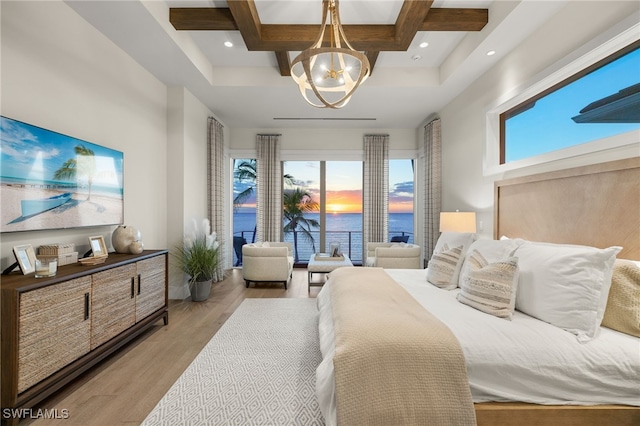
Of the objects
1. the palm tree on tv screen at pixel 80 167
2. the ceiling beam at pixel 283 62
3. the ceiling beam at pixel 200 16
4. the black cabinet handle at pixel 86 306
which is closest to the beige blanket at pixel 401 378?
the black cabinet handle at pixel 86 306

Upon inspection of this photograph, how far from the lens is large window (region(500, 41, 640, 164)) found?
1.81 m

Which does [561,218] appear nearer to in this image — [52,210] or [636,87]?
[636,87]

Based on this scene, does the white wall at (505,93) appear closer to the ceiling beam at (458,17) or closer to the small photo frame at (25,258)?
the ceiling beam at (458,17)

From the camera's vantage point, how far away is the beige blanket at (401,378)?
1.19 m

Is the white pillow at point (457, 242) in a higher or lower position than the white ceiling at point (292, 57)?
lower

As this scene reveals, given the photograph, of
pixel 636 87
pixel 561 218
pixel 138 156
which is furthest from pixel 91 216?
pixel 636 87

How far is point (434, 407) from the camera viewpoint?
121cm

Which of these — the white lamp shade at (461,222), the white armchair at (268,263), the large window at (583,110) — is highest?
the large window at (583,110)

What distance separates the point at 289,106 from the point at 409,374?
4252 millimetres

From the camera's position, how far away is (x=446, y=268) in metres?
2.48

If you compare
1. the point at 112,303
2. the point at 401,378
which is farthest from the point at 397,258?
the point at 112,303

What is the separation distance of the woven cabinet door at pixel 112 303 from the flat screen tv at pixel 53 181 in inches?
22.5

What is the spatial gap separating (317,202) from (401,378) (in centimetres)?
491

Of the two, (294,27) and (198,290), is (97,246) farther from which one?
(294,27)
